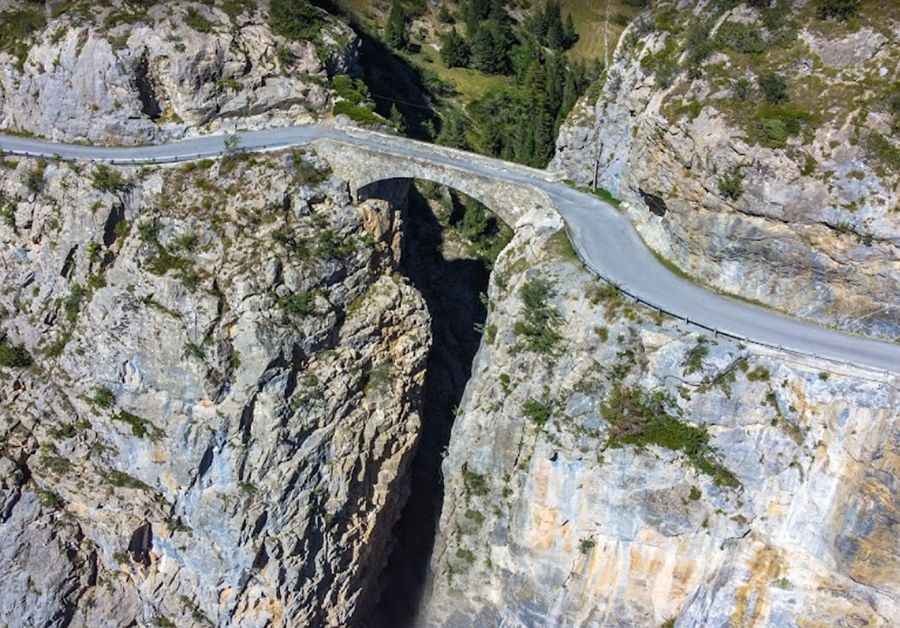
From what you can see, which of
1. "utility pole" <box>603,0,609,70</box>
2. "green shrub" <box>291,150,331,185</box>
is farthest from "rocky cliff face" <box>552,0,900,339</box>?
"utility pole" <box>603,0,609,70</box>

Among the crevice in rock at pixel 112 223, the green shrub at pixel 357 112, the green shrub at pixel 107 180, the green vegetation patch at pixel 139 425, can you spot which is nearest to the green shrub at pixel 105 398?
the green vegetation patch at pixel 139 425

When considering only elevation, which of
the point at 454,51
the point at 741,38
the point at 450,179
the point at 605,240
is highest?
the point at 454,51

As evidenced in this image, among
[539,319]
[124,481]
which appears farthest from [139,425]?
[539,319]

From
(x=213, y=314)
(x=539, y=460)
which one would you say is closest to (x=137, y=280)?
(x=213, y=314)

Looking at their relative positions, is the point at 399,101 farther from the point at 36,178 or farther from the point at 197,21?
the point at 36,178

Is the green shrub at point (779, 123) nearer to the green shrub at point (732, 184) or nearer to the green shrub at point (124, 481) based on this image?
the green shrub at point (732, 184)

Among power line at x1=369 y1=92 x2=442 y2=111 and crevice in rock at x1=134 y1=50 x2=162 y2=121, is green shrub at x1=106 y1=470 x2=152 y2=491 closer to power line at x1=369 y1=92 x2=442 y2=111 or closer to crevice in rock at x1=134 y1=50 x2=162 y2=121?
crevice in rock at x1=134 y1=50 x2=162 y2=121
